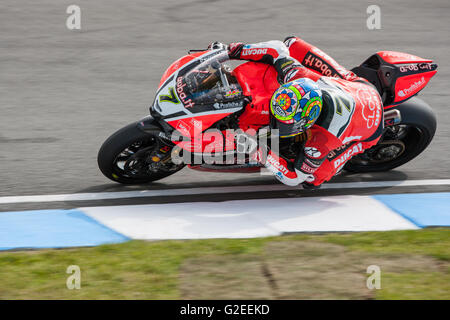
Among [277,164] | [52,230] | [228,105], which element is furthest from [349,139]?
[52,230]

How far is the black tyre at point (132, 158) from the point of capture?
20.8ft

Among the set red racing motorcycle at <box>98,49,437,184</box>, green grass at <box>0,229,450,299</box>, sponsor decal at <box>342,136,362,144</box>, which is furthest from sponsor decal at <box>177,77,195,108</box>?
sponsor decal at <box>342,136,362,144</box>

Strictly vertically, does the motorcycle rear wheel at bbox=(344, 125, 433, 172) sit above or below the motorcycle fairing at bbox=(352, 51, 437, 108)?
below

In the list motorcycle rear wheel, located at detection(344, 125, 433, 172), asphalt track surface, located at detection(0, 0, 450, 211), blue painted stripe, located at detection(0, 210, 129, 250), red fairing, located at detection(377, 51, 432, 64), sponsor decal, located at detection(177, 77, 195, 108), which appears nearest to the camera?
blue painted stripe, located at detection(0, 210, 129, 250)

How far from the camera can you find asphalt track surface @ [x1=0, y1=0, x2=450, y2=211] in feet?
23.5

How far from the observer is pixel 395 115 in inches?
261

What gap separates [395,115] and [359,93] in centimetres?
51

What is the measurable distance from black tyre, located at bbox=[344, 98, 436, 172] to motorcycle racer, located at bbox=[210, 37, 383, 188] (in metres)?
0.52

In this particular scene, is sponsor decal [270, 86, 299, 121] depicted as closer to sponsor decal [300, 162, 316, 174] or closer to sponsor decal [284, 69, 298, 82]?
sponsor decal [284, 69, 298, 82]

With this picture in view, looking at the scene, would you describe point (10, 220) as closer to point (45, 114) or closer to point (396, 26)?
point (45, 114)

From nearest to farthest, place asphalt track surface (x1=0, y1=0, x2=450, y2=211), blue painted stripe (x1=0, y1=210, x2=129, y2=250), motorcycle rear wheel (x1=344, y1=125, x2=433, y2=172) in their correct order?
1. blue painted stripe (x1=0, y1=210, x2=129, y2=250)
2. motorcycle rear wheel (x1=344, y1=125, x2=433, y2=172)
3. asphalt track surface (x1=0, y1=0, x2=450, y2=211)

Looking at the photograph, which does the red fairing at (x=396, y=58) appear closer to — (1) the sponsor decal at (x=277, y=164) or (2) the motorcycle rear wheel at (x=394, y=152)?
Result: (2) the motorcycle rear wheel at (x=394, y=152)

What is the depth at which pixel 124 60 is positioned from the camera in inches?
400

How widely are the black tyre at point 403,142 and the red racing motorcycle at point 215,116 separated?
0.01 m
